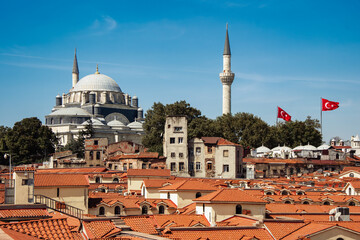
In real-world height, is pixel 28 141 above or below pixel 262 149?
above

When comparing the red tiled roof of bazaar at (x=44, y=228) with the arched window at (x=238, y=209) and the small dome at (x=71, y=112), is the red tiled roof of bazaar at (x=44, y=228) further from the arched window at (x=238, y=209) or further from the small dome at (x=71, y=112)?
the small dome at (x=71, y=112)

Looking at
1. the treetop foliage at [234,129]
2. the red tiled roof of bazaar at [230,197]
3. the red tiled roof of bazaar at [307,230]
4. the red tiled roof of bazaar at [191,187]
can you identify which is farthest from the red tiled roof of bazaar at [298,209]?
the treetop foliage at [234,129]

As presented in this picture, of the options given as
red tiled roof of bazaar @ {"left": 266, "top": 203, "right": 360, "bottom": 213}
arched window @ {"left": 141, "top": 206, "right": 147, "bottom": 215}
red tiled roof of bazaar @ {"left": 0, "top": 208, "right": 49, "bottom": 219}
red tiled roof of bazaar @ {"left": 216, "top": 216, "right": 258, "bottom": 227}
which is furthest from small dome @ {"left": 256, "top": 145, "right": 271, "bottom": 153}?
red tiled roof of bazaar @ {"left": 0, "top": 208, "right": 49, "bottom": 219}

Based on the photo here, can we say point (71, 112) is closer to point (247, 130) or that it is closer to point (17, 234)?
point (247, 130)

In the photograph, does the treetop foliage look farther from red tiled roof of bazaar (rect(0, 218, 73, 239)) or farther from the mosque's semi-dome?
red tiled roof of bazaar (rect(0, 218, 73, 239))

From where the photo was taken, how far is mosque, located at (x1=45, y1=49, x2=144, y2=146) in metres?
122

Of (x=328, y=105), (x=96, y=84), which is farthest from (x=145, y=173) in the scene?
(x=96, y=84)

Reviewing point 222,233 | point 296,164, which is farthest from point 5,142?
point 222,233

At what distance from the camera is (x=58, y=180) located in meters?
34.3

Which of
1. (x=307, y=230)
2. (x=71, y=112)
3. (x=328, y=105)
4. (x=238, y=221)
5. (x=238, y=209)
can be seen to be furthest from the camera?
(x=71, y=112)

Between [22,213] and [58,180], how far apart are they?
562 inches

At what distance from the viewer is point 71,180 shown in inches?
1357

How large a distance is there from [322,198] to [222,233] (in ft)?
61.5

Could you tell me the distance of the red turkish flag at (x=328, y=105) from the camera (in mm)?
84875
